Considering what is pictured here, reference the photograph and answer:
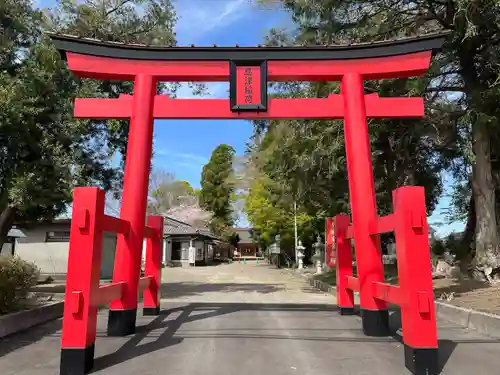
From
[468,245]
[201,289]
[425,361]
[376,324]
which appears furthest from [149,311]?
[468,245]

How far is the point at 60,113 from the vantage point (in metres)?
11.6

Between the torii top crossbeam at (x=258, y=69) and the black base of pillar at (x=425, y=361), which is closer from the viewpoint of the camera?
the black base of pillar at (x=425, y=361)

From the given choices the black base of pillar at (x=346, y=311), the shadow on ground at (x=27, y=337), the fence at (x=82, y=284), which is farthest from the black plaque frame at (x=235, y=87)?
the shadow on ground at (x=27, y=337)

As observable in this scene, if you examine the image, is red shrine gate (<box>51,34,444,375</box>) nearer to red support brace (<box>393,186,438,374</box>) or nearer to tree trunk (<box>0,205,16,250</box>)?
red support brace (<box>393,186,438,374</box>)

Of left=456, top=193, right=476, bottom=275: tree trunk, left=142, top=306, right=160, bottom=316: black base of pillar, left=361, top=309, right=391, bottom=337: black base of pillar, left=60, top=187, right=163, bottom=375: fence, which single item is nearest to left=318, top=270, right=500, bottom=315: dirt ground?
left=456, top=193, right=476, bottom=275: tree trunk

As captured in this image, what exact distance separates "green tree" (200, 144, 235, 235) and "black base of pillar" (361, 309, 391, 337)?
151 ft

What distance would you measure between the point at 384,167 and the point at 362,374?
1366 centimetres

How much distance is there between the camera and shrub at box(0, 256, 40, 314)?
677 centimetres

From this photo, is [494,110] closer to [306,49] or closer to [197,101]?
[306,49]

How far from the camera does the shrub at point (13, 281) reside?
267 inches

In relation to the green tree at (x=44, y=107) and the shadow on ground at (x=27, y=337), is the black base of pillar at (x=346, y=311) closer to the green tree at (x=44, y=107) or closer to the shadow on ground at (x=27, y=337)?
the shadow on ground at (x=27, y=337)

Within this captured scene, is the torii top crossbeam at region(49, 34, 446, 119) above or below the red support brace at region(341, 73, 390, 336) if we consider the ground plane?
above

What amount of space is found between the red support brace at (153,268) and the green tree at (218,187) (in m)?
43.5

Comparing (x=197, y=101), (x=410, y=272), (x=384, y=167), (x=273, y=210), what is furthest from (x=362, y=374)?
(x=273, y=210)
